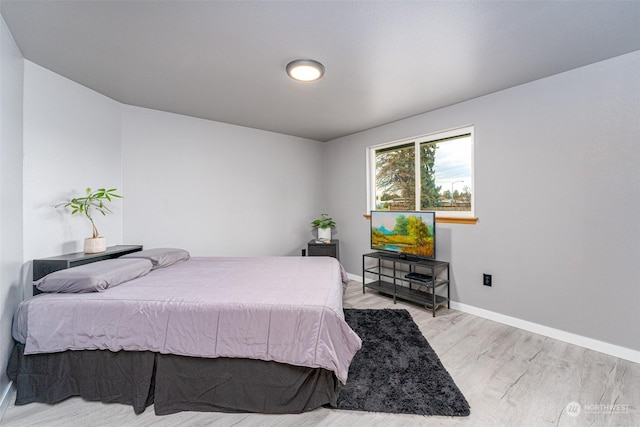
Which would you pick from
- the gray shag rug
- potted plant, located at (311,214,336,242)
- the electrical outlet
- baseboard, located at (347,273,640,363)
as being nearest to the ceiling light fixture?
the gray shag rug

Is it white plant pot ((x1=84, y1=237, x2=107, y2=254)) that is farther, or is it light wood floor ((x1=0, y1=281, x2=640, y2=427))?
white plant pot ((x1=84, y1=237, x2=107, y2=254))

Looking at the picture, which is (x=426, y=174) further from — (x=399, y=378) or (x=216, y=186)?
(x=216, y=186)

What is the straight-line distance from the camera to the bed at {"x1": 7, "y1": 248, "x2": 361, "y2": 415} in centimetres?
157

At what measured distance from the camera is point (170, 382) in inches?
64.6

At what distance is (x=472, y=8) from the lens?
157 centimetres

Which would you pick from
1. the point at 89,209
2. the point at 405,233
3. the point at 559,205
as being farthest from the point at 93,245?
the point at 559,205

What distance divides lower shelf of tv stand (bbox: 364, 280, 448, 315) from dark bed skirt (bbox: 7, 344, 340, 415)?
1787mm

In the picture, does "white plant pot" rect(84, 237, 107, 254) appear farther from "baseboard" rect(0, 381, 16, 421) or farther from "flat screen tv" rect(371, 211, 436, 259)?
"flat screen tv" rect(371, 211, 436, 259)

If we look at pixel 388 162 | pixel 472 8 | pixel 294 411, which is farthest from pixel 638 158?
pixel 294 411

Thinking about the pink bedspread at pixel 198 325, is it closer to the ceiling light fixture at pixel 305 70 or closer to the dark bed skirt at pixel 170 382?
the dark bed skirt at pixel 170 382

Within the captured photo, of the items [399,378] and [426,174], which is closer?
[399,378]

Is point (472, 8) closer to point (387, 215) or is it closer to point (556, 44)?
point (556, 44)

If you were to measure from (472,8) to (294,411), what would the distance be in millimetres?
2639

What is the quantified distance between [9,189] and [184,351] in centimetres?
166
